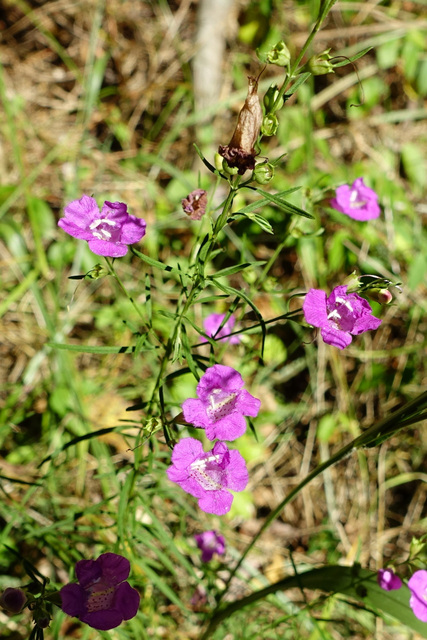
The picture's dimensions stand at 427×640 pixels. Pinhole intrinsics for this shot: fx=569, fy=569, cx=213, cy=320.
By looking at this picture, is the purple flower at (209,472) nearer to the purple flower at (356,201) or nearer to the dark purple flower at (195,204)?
the dark purple flower at (195,204)

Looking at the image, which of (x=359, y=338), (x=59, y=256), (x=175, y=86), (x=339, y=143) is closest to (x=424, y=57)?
(x=339, y=143)

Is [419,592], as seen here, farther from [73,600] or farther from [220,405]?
[73,600]

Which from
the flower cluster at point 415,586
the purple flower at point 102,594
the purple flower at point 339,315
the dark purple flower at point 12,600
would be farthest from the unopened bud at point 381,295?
the dark purple flower at point 12,600

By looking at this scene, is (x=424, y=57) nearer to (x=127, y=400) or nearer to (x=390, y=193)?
(x=390, y=193)

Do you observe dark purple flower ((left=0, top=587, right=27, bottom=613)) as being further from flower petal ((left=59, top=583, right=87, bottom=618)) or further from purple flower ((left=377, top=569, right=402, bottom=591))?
purple flower ((left=377, top=569, right=402, bottom=591))

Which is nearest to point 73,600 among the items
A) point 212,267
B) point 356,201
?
point 356,201
